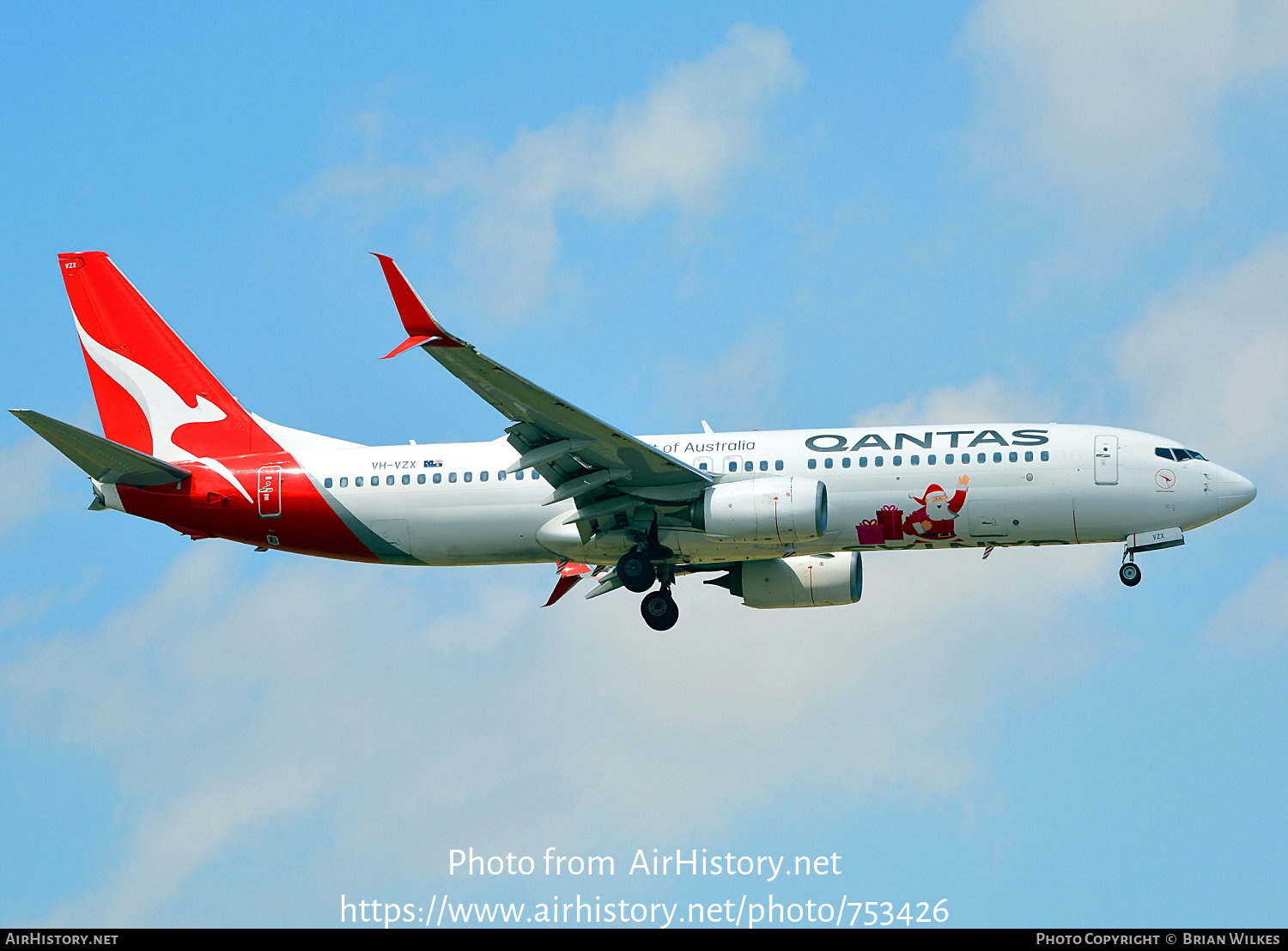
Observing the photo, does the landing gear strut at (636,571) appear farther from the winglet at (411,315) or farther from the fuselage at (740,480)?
the winglet at (411,315)

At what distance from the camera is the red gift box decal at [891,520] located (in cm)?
4184

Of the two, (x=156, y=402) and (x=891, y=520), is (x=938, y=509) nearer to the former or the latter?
(x=891, y=520)

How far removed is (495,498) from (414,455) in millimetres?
2707

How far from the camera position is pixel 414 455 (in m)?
45.1

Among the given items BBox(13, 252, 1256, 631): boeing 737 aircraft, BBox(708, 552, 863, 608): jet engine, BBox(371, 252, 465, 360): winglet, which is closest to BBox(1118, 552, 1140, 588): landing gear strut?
BBox(13, 252, 1256, 631): boeing 737 aircraft

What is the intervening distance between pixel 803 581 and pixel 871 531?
189 inches

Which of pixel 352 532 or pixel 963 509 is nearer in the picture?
pixel 963 509

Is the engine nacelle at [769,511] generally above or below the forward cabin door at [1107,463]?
below

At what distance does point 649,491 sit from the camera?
140 feet

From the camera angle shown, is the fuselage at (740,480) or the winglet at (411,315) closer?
the winglet at (411,315)

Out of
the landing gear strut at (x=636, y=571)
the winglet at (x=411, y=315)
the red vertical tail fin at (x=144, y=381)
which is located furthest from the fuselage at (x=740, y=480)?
the winglet at (x=411, y=315)

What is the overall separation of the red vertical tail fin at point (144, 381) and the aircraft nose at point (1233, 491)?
2391cm
